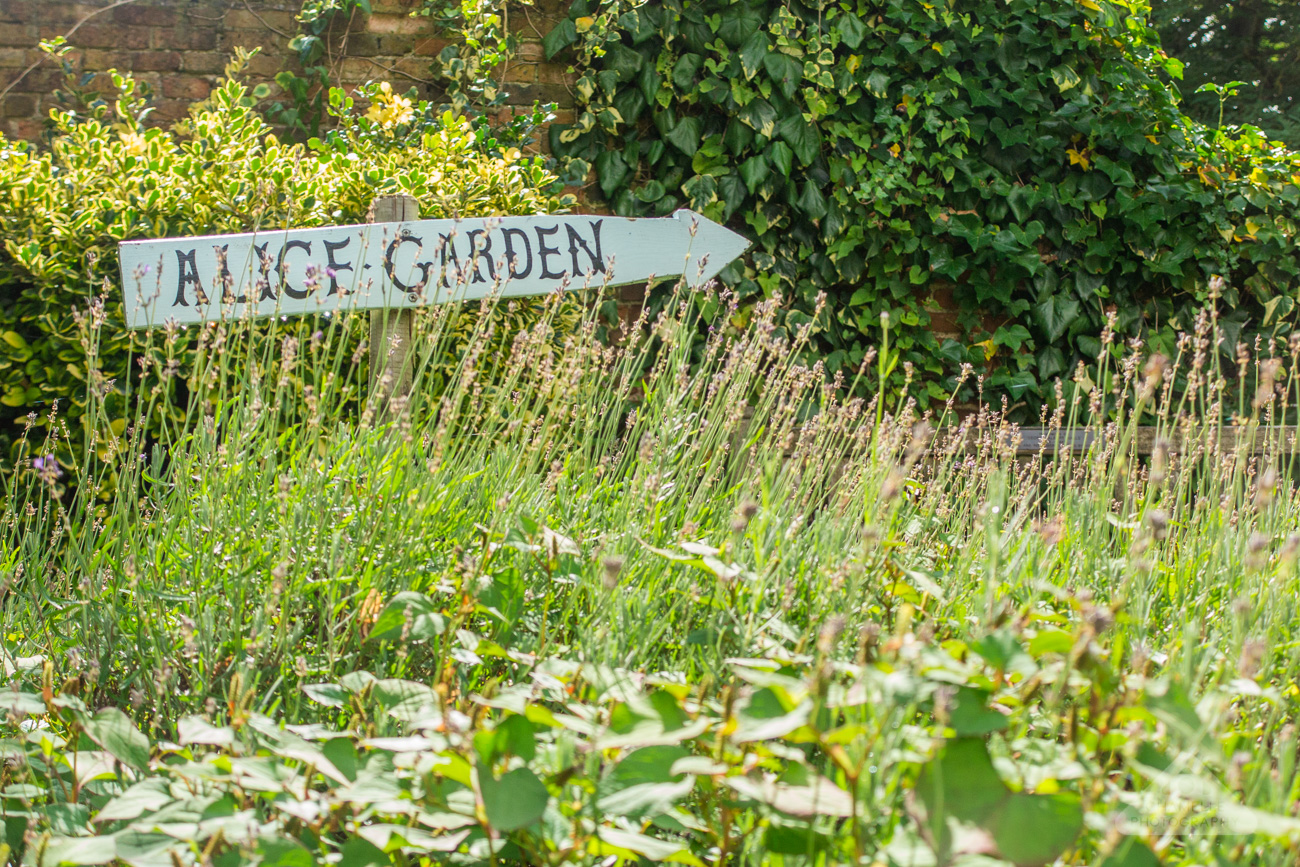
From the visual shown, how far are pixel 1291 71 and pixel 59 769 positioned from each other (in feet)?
38.8

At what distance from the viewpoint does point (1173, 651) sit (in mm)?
1254

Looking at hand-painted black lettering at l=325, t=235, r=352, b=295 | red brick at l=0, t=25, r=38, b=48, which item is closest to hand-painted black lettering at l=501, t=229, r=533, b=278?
hand-painted black lettering at l=325, t=235, r=352, b=295

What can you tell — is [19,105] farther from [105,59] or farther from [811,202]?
[811,202]

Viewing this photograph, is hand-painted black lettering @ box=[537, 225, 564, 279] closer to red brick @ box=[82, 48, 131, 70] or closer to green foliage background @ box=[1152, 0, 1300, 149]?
red brick @ box=[82, 48, 131, 70]

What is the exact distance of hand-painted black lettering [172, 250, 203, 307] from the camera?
216 centimetres

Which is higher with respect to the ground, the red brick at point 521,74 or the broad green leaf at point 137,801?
the red brick at point 521,74

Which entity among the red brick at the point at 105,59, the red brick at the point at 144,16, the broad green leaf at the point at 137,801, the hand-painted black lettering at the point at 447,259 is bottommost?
the broad green leaf at the point at 137,801

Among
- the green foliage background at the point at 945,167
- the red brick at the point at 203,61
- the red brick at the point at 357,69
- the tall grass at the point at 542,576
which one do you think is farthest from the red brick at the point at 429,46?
the tall grass at the point at 542,576

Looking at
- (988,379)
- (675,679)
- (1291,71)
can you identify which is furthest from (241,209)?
(1291,71)

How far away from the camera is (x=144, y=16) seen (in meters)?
3.68

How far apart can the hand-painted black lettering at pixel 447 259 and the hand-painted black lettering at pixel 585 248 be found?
31 cm

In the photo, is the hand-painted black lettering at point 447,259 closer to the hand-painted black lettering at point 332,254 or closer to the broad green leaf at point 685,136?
the hand-painted black lettering at point 332,254

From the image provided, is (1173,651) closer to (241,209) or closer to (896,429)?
(896,429)

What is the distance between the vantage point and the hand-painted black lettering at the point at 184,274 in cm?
216
